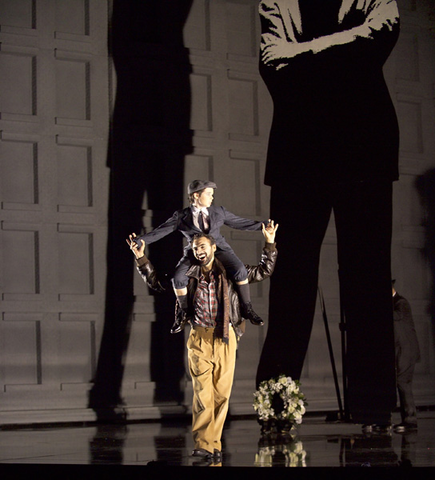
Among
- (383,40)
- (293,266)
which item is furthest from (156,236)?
(383,40)

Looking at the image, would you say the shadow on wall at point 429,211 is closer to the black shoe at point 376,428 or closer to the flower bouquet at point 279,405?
the black shoe at point 376,428

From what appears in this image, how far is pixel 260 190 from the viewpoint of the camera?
969cm

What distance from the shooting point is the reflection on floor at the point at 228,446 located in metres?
5.53

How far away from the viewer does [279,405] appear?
305 inches

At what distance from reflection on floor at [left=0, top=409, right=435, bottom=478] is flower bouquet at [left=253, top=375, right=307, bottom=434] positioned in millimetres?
131

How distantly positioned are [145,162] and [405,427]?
12.0 ft

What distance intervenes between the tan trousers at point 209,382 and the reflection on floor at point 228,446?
198 millimetres

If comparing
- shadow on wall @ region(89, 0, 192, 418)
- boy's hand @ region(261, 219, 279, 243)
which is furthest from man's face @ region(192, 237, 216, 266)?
shadow on wall @ region(89, 0, 192, 418)

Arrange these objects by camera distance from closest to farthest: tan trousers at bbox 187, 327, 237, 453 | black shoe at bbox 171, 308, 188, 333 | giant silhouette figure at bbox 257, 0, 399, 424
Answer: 1. tan trousers at bbox 187, 327, 237, 453
2. black shoe at bbox 171, 308, 188, 333
3. giant silhouette figure at bbox 257, 0, 399, 424

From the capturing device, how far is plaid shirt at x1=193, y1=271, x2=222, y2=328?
19.9ft

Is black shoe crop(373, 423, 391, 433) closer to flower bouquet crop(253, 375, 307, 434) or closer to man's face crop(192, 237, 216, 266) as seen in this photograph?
flower bouquet crop(253, 375, 307, 434)

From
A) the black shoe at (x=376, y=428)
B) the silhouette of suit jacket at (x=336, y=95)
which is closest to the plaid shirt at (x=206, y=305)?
the black shoe at (x=376, y=428)

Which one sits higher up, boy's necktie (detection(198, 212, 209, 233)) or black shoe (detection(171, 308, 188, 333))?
boy's necktie (detection(198, 212, 209, 233))

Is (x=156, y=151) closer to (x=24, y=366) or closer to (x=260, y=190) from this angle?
(x=260, y=190)
